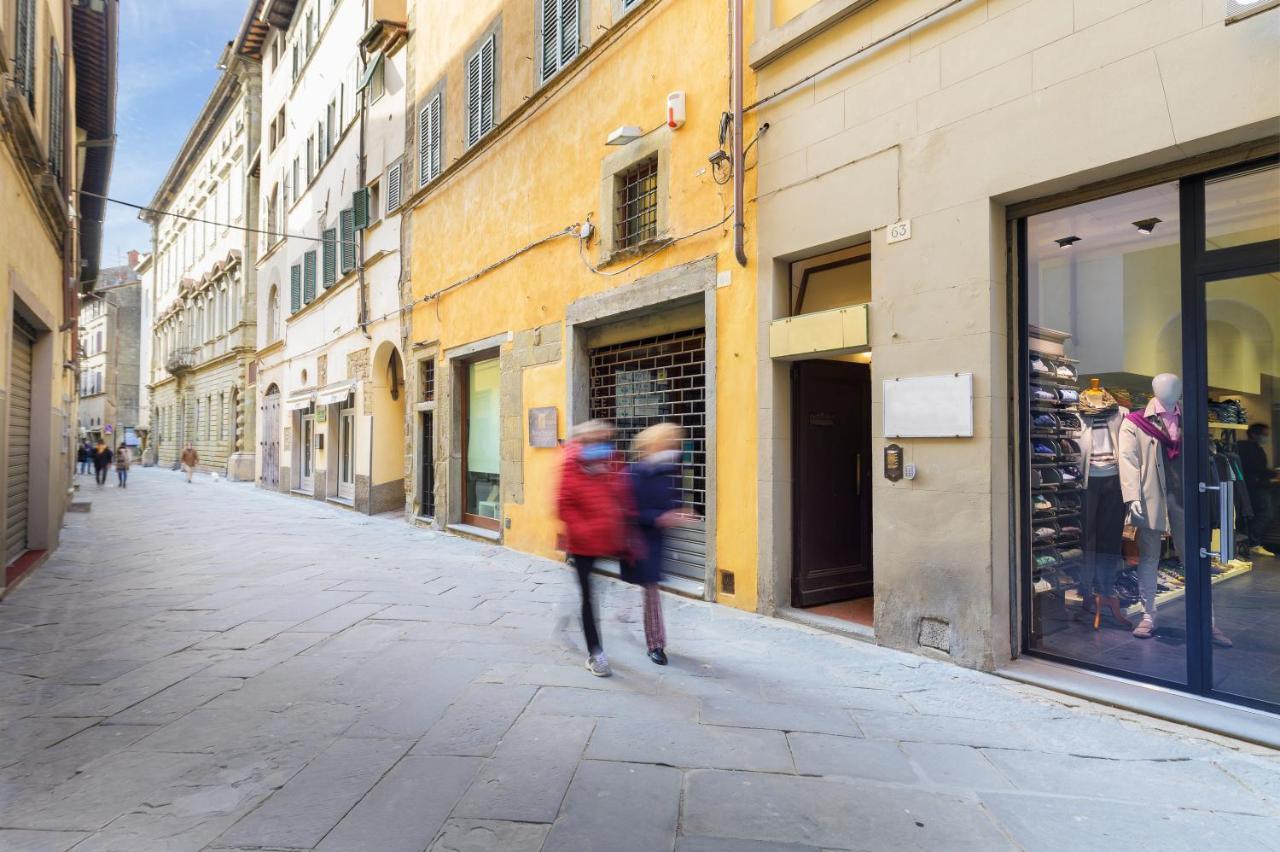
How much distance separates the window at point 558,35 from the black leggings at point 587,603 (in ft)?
21.9

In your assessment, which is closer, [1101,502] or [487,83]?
[1101,502]

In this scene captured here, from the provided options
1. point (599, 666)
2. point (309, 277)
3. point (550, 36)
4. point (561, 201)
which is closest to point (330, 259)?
point (309, 277)

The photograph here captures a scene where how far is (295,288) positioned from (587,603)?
1938cm

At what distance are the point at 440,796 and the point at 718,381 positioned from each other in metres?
4.51

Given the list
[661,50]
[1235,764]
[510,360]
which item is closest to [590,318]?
[510,360]

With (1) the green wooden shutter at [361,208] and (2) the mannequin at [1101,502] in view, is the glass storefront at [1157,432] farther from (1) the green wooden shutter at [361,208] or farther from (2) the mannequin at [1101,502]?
(1) the green wooden shutter at [361,208]

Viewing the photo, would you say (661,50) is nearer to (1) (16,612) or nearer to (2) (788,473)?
(2) (788,473)

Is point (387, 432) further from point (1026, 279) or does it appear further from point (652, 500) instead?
point (1026, 279)

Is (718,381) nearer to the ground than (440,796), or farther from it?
farther from it

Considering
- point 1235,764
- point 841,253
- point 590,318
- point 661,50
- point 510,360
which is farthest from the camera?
point 510,360

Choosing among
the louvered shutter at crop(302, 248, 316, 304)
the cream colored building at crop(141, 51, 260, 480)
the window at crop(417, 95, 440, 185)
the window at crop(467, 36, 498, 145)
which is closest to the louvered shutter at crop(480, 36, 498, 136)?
the window at crop(467, 36, 498, 145)

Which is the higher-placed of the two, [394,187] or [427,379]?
[394,187]

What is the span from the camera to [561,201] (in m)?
9.31

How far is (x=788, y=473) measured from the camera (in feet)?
20.9
